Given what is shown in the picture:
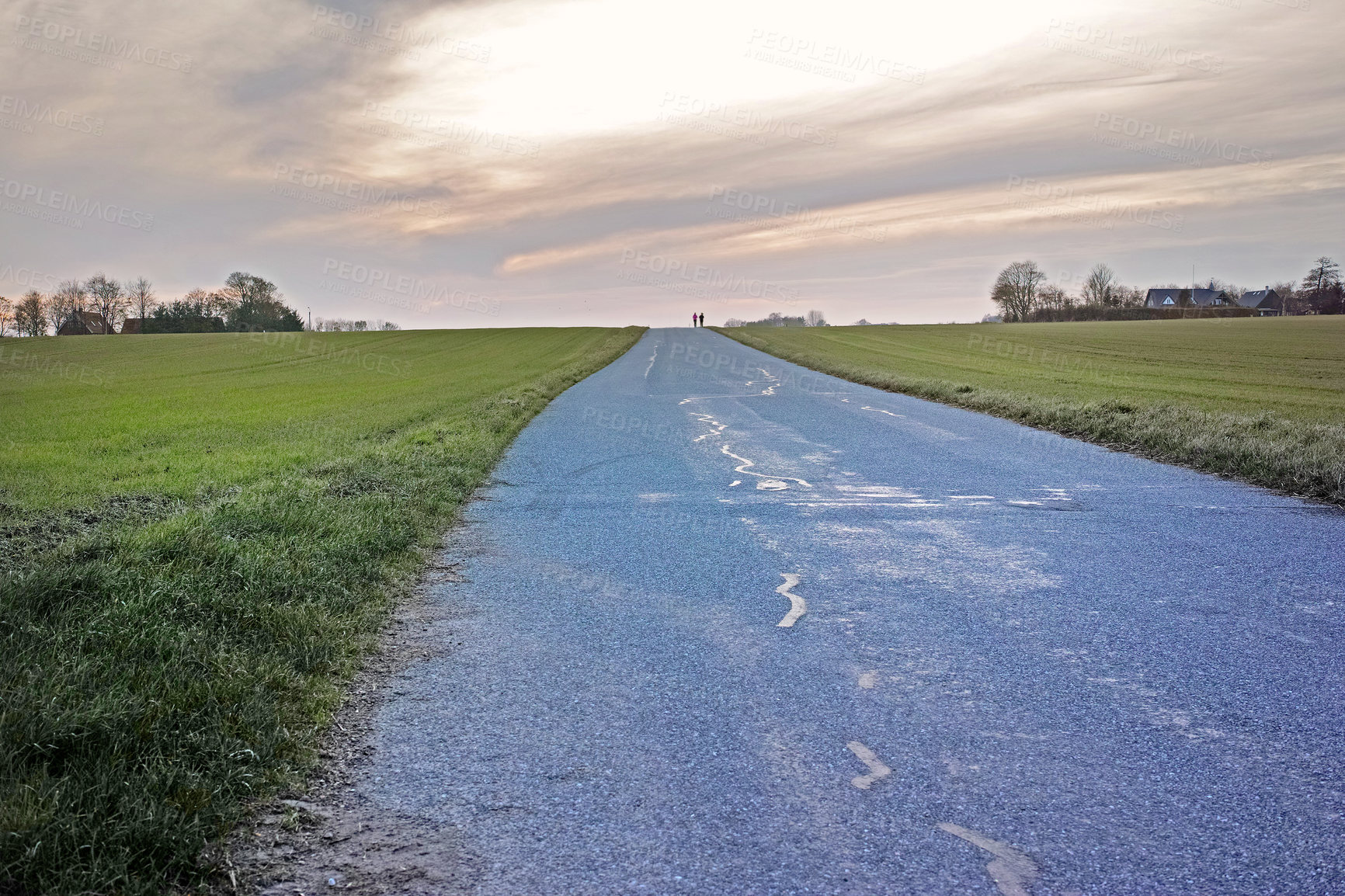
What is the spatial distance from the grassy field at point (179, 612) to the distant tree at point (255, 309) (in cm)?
7630

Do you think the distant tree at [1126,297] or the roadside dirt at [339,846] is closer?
the roadside dirt at [339,846]

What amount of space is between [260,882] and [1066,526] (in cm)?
658

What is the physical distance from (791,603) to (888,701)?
4.84 feet

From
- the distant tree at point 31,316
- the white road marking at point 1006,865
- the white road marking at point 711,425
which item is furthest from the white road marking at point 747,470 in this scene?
the distant tree at point 31,316

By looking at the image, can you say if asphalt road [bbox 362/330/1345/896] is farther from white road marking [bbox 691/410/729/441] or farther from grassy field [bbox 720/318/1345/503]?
white road marking [bbox 691/410/729/441]

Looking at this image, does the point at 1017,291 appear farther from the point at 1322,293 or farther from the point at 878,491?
the point at 878,491

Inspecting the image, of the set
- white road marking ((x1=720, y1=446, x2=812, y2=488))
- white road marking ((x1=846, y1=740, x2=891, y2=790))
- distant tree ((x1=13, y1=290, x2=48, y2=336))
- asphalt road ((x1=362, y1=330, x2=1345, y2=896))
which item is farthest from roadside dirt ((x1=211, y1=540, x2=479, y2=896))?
distant tree ((x1=13, y1=290, x2=48, y2=336))

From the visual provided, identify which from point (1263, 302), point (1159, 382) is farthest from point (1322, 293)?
point (1159, 382)

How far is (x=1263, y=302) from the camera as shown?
10762 cm

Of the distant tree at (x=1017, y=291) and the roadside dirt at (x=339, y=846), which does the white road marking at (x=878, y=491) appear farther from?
the distant tree at (x=1017, y=291)

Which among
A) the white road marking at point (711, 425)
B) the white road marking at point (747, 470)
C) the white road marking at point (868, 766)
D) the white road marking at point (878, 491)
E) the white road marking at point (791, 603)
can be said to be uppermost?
the white road marking at point (711, 425)

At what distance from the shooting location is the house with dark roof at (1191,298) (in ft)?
370

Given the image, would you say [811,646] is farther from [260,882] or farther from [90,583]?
[90,583]

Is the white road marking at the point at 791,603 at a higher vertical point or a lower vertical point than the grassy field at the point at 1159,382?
lower
